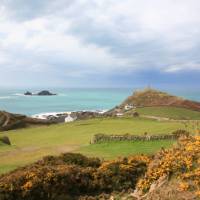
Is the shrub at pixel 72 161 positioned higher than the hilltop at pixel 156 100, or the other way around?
the hilltop at pixel 156 100

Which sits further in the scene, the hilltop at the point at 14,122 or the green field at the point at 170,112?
the green field at the point at 170,112

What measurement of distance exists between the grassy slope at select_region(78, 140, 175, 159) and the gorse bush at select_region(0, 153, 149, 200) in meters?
7.75

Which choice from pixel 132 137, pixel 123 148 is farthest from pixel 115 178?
pixel 132 137

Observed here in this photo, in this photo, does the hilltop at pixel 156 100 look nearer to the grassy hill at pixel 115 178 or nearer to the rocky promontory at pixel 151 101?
the rocky promontory at pixel 151 101

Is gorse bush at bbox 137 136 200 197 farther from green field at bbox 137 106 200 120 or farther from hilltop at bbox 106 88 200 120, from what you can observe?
green field at bbox 137 106 200 120

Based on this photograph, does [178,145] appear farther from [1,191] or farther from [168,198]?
[1,191]

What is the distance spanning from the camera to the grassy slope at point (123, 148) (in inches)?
926

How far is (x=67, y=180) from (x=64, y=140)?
18.7 m

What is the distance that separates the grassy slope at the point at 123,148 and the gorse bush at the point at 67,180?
7.75 m

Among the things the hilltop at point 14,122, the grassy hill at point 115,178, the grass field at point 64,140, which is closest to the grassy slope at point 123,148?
the grass field at point 64,140

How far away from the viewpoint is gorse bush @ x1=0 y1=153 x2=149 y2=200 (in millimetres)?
13023

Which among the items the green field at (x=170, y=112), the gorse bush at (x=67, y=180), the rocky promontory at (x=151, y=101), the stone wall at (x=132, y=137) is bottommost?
the gorse bush at (x=67, y=180)

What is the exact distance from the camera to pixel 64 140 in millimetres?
32375

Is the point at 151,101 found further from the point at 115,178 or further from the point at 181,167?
the point at 181,167
